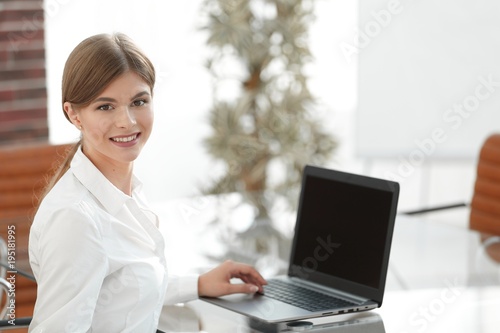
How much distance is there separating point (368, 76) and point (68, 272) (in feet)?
11.4

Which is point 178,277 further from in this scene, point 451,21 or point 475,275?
point 451,21

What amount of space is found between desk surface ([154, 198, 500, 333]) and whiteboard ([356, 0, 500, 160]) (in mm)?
1893

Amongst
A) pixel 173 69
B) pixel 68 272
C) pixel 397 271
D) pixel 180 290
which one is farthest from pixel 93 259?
pixel 173 69

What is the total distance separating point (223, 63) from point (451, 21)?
1255 millimetres

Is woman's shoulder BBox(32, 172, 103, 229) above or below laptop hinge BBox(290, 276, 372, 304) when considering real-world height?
above

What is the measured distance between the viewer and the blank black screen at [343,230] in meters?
2.06

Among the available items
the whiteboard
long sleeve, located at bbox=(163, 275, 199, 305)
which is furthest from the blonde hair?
the whiteboard

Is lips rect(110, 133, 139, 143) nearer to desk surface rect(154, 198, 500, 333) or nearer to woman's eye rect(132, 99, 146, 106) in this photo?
woman's eye rect(132, 99, 146, 106)

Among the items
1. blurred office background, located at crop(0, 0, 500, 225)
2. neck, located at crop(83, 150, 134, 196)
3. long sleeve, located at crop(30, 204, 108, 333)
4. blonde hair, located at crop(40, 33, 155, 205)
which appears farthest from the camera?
blurred office background, located at crop(0, 0, 500, 225)

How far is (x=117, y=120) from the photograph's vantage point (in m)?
1.78

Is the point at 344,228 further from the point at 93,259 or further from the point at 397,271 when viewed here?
the point at 93,259

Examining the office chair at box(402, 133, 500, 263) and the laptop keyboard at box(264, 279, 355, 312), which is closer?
the laptop keyboard at box(264, 279, 355, 312)

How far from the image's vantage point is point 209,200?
3.15m

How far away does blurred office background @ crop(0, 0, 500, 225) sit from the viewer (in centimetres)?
453
